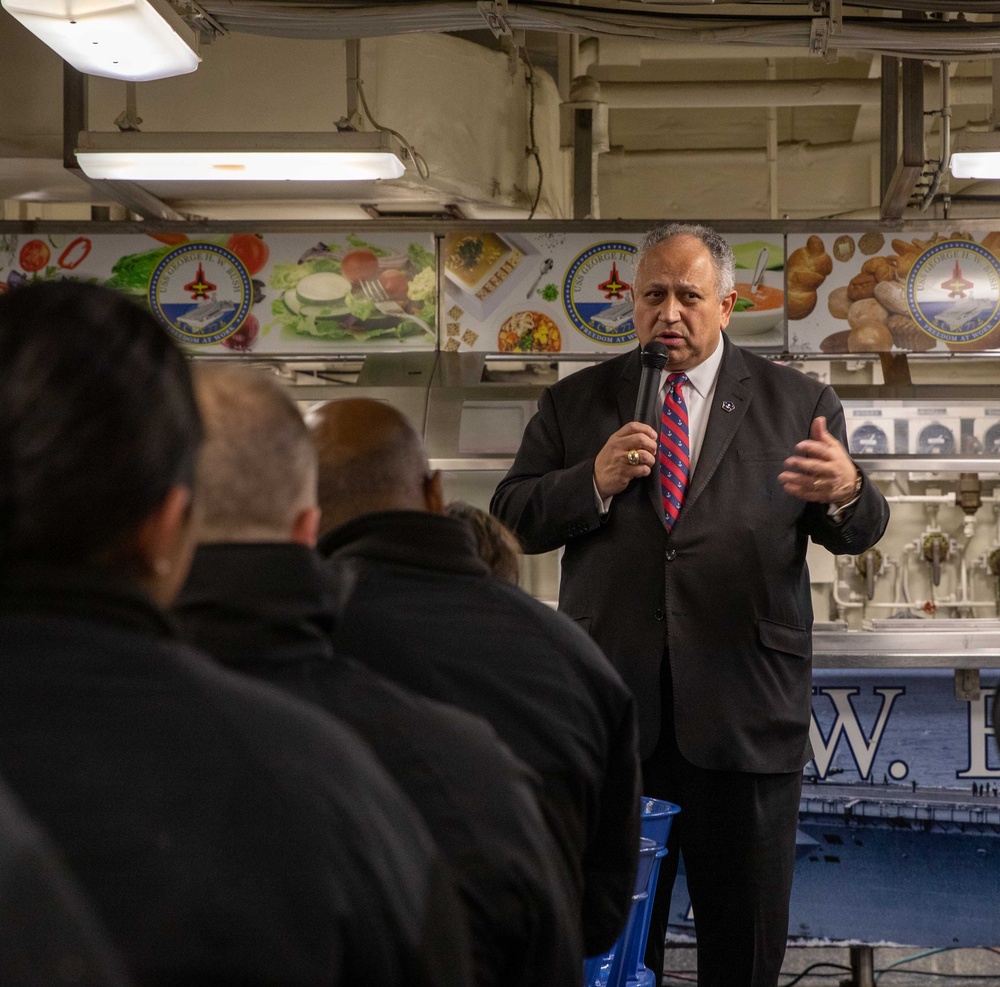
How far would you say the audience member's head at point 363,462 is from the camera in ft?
4.83

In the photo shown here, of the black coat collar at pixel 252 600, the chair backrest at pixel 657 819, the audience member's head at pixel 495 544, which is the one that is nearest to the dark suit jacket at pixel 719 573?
the chair backrest at pixel 657 819

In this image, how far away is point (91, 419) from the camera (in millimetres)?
846

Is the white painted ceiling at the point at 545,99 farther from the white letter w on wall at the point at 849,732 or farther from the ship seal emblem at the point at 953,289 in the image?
the white letter w on wall at the point at 849,732

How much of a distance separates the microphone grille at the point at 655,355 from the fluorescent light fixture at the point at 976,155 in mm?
1764

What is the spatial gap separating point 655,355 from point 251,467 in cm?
164

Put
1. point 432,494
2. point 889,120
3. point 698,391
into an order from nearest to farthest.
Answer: point 432,494
point 698,391
point 889,120

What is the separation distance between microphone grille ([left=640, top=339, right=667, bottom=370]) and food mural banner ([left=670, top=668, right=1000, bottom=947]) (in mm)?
1712

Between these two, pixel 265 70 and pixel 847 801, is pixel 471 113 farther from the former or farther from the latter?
pixel 847 801

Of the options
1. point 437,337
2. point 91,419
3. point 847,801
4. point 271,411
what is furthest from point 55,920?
point 437,337

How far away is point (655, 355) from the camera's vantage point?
261 centimetres

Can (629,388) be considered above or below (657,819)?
above

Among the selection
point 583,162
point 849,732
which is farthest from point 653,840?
point 583,162

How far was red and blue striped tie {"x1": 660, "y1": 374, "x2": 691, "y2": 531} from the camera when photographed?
2.64 meters

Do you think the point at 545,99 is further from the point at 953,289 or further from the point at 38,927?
the point at 38,927
